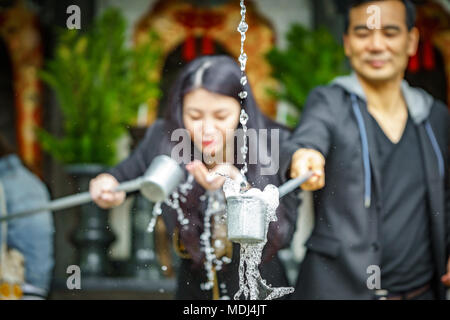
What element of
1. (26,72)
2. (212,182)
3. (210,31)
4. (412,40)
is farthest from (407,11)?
(26,72)

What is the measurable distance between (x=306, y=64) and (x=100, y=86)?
29.7 inches

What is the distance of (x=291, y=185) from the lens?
1202 mm

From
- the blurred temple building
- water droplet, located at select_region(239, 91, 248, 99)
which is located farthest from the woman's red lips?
the blurred temple building

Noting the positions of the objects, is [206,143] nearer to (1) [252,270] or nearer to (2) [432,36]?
(1) [252,270]

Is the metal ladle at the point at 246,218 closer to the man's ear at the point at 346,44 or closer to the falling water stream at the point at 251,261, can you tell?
the falling water stream at the point at 251,261

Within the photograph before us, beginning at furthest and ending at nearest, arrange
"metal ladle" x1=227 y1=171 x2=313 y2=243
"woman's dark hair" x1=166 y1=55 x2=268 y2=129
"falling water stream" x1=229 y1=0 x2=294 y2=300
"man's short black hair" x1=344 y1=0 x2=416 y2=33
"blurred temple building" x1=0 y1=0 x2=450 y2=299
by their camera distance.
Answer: "blurred temple building" x1=0 y1=0 x2=450 y2=299 < "man's short black hair" x1=344 y1=0 x2=416 y2=33 < "woman's dark hair" x1=166 y1=55 x2=268 y2=129 < "falling water stream" x1=229 y1=0 x2=294 y2=300 < "metal ladle" x1=227 y1=171 x2=313 y2=243

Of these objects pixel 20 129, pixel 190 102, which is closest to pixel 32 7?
pixel 20 129

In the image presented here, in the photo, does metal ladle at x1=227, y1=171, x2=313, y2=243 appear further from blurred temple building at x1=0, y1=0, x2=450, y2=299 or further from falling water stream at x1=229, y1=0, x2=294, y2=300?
blurred temple building at x1=0, y1=0, x2=450, y2=299

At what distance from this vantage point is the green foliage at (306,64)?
79.4 inches

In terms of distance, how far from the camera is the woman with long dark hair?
4.29 ft

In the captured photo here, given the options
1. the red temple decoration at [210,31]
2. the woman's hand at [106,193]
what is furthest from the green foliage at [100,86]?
the woman's hand at [106,193]

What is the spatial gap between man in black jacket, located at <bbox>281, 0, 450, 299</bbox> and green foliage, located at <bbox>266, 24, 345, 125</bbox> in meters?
0.46

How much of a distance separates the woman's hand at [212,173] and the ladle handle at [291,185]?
0.39 ft
